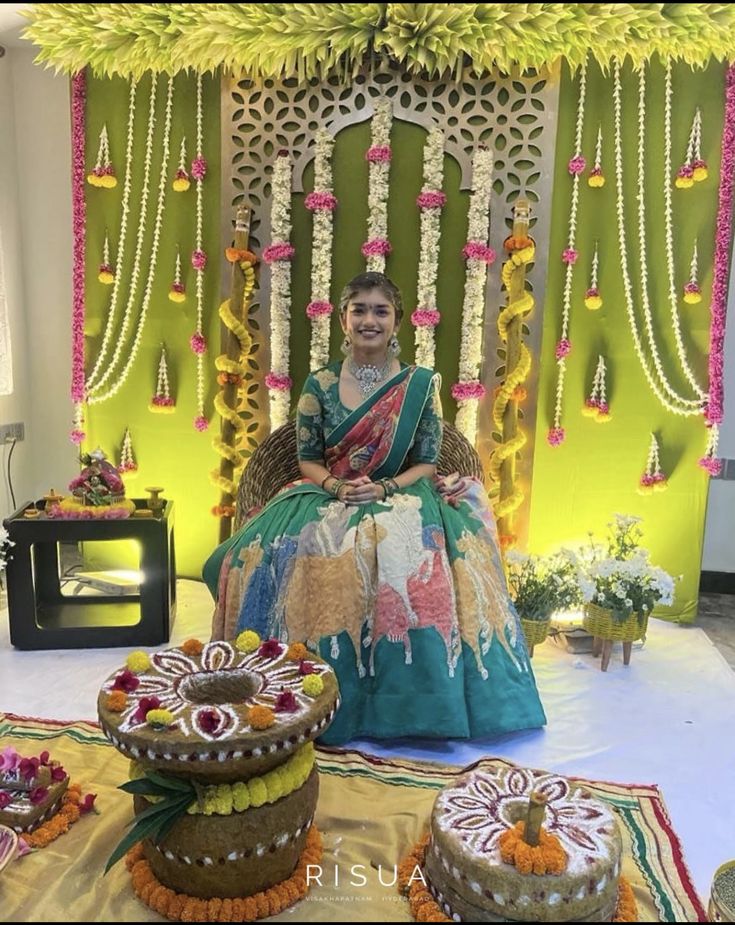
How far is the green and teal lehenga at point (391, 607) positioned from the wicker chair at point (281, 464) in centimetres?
36

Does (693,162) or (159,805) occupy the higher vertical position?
(693,162)

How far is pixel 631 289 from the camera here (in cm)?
343

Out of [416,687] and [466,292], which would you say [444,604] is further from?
[466,292]

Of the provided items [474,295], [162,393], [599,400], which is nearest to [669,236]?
[599,400]

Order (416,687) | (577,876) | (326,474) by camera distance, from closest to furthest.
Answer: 1. (577,876)
2. (416,687)
3. (326,474)

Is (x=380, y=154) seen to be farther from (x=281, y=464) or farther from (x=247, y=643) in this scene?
(x=247, y=643)

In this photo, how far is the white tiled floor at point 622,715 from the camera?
2.19 m

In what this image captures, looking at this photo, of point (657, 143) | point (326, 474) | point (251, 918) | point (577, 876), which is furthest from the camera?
point (657, 143)

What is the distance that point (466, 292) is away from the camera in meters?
3.45

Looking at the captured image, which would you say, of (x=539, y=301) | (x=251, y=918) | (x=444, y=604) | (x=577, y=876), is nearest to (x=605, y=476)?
(x=539, y=301)

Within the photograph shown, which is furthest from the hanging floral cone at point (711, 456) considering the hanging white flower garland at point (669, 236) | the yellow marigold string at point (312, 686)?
the yellow marigold string at point (312, 686)

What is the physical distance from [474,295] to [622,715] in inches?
76.0

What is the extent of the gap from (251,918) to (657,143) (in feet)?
11.1

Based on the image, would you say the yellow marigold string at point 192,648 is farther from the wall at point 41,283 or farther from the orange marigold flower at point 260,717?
the wall at point 41,283
